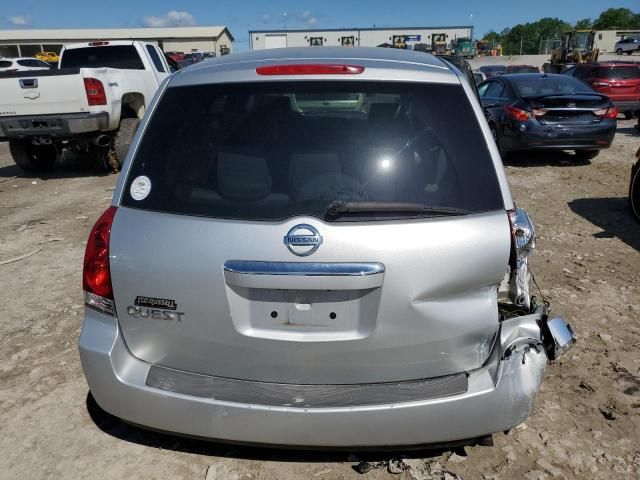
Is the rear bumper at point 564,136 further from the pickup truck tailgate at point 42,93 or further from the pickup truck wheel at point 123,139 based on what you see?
the pickup truck tailgate at point 42,93

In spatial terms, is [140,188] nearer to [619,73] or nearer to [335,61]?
[335,61]

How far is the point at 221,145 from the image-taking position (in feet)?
7.82

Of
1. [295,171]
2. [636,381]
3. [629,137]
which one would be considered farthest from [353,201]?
[629,137]

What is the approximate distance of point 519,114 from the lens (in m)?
9.46

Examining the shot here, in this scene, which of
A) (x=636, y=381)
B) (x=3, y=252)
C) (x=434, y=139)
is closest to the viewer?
(x=434, y=139)

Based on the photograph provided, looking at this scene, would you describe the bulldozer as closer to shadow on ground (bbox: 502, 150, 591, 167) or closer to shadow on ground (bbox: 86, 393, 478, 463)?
shadow on ground (bbox: 502, 150, 591, 167)

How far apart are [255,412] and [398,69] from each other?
5.18ft

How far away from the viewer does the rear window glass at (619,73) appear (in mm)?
15344

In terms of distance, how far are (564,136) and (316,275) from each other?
8.62m

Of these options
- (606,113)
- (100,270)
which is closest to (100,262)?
(100,270)

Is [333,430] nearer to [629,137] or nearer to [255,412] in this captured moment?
[255,412]

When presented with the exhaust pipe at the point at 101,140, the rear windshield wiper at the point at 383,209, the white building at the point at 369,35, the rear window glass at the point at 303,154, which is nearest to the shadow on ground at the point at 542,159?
the exhaust pipe at the point at 101,140

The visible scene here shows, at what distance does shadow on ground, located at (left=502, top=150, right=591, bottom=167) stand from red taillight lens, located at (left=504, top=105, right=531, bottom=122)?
2.96 feet

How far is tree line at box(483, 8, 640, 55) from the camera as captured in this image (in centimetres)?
9570
